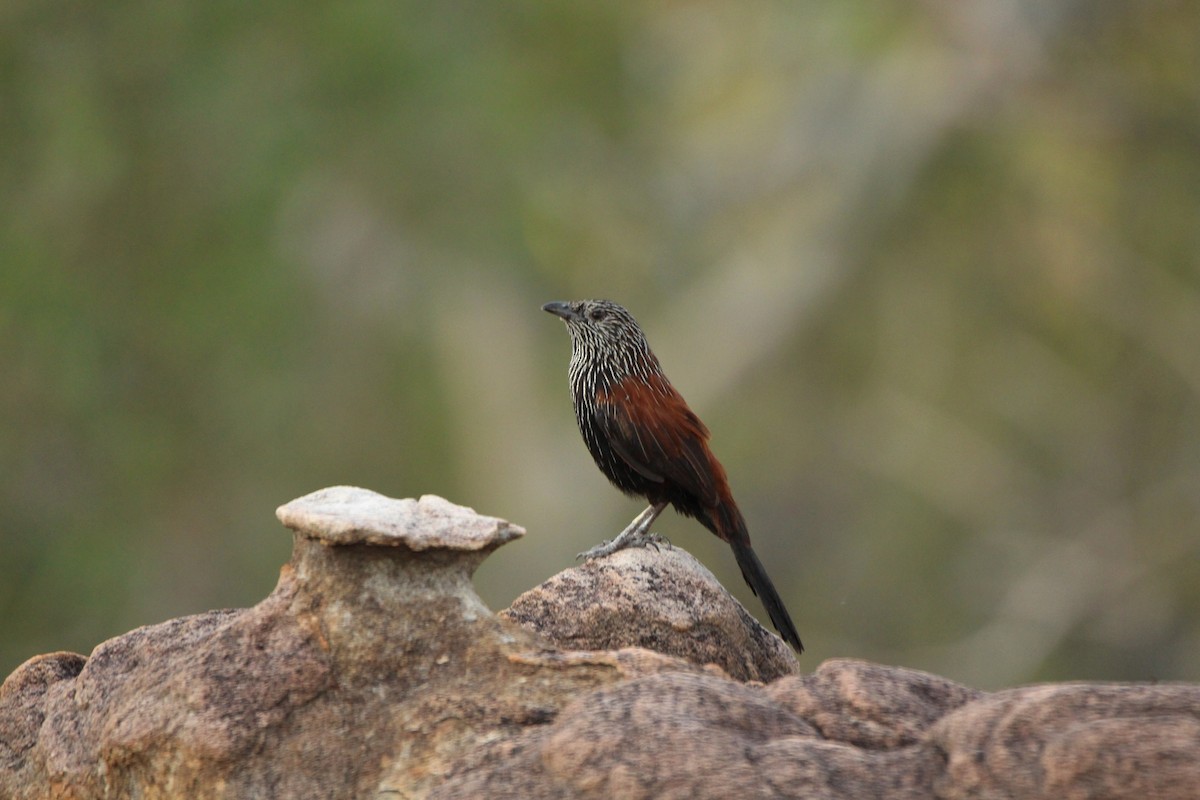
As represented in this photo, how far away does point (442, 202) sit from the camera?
19.7 metres

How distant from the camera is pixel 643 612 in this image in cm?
490

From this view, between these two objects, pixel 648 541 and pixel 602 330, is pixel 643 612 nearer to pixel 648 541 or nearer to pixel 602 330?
pixel 648 541

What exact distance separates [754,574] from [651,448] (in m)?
0.59

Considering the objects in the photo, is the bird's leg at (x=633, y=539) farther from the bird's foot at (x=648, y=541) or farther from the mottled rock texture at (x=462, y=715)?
the mottled rock texture at (x=462, y=715)

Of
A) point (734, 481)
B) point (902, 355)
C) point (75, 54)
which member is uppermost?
point (902, 355)

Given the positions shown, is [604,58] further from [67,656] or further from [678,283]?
[67,656]

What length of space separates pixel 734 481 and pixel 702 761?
732 inches

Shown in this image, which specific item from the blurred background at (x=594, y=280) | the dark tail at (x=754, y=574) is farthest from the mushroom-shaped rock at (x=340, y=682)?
the blurred background at (x=594, y=280)

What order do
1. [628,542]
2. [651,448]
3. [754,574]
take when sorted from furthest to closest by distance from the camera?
[651,448] < [754,574] < [628,542]

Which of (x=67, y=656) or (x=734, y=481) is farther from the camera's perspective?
(x=734, y=481)

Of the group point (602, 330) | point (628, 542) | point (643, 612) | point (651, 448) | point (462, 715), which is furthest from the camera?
point (602, 330)

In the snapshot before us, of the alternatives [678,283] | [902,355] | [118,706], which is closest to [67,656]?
[118,706]

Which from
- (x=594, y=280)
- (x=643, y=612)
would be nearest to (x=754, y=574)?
(x=643, y=612)

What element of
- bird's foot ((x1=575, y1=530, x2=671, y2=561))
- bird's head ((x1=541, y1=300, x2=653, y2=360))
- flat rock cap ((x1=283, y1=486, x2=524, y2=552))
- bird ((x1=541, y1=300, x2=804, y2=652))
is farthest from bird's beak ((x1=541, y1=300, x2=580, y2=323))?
flat rock cap ((x1=283, y1=486, x2=524, y2=552))
